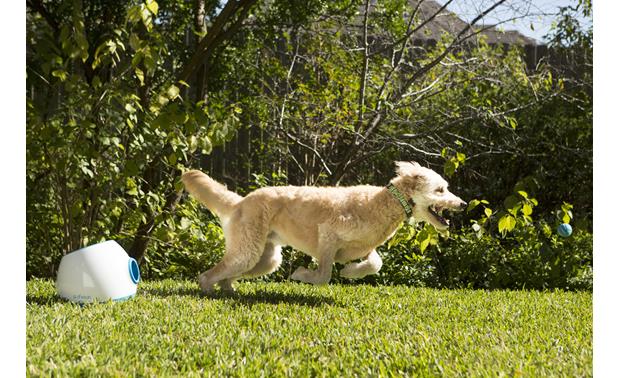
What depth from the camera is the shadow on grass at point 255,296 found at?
4.15 metres

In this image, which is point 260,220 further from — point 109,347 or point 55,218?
point 55,218

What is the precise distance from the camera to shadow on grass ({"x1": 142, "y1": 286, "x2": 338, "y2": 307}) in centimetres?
415

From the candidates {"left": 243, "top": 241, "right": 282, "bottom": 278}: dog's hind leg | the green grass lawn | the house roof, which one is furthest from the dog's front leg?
the house roof

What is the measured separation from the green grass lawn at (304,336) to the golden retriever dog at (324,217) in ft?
0.86

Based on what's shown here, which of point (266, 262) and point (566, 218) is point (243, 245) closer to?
point (266, 262)

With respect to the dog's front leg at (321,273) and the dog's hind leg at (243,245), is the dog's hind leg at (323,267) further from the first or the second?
the dog's hind leg at (243,245)

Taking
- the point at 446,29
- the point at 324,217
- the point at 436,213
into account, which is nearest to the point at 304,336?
the point at 324,217

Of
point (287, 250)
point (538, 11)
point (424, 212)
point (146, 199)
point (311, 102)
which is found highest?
point (538, 11)

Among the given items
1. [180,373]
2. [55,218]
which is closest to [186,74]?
[55,218]

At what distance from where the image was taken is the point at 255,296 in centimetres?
438

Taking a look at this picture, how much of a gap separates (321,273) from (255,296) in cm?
67

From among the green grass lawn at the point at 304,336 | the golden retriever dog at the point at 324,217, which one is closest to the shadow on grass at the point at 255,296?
the green grass lawn at the point at 304,336

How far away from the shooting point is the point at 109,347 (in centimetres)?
280
